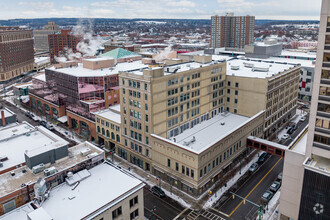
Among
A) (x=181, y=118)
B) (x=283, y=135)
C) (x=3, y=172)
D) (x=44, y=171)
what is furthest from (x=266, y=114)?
(x=3, y=172)

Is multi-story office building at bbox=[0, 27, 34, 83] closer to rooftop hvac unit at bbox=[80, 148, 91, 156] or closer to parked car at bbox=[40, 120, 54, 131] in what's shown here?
parked car at bbox=[40, 120, 54, 131]

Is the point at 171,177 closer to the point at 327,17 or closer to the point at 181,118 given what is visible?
the point at 181,118

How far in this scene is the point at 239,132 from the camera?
68.7 m

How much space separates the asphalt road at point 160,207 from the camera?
5396 centimetres

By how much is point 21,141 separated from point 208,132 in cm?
4384

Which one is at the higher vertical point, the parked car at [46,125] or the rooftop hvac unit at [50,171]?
the rooftop hvac unit at [50,171]

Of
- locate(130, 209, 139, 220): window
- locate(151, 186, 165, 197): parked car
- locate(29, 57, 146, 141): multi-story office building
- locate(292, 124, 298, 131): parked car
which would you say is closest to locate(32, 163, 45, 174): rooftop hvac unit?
locate(130, 209, 139, 220): window

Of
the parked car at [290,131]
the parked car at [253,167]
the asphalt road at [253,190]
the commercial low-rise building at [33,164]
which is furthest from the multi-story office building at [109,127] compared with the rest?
the parked car at [290,131]

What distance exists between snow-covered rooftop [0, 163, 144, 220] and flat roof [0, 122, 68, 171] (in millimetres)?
9840

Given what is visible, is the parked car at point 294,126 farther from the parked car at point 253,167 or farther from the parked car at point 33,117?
the parked car at point 33,117

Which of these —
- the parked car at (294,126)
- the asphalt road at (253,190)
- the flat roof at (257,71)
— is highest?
the flat roof at (257,71)

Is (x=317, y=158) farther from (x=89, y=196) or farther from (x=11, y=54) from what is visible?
(x=11, y=54)

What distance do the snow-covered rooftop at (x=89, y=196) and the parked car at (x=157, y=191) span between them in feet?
43.5

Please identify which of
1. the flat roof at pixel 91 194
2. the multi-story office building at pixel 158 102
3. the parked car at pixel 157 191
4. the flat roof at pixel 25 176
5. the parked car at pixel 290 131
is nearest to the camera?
the flat roof at pixel 91 194
